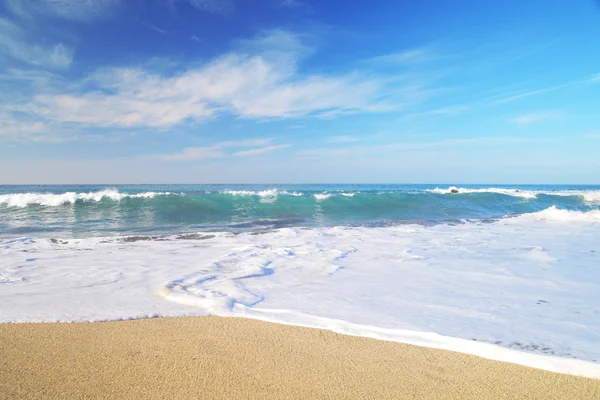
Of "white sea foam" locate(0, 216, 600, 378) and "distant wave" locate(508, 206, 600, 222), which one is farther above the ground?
"white sea foam" locate(0, 216, 600, 378)

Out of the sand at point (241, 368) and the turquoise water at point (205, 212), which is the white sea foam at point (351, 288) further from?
the turquoise water at point (205, 212)

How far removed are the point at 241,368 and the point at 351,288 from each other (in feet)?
6.96

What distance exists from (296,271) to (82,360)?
2955 mm

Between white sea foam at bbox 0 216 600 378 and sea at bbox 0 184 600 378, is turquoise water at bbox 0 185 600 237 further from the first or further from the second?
white sea foam at bbox 0 216 600 378

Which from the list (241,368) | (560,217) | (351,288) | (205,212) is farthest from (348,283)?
(560,217)

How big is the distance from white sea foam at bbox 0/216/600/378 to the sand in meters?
0.25

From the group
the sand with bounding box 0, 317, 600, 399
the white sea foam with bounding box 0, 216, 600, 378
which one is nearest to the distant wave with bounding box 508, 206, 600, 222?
the white sea foam with bounding box 0, 216, 600, 378

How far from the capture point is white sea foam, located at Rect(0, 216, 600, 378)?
2.76m

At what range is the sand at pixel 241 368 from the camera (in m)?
1.85

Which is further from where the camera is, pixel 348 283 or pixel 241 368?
pixel 348 283

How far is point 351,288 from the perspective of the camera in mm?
3984

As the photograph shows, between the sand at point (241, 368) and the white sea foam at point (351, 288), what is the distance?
25 cm

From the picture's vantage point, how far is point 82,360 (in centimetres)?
209

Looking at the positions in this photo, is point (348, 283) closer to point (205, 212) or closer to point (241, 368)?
point (241, 368)
